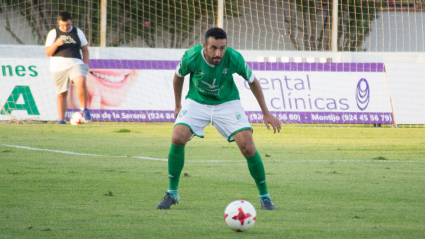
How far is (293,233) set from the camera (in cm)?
374

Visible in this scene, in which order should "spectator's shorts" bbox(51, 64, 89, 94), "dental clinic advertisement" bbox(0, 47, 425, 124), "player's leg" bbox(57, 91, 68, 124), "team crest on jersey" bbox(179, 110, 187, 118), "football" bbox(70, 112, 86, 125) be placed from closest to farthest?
"team crest on jersey" bbox(179, 110, 187, 118), "spectator's shorts" bbox(51, 64, 89, 94), "player's leg" bbox(57, 91, 68, 124), "football" bbox(70, 112, 86, 125), "dental clinic advertisement" bbox(0, 47, 425, 124)

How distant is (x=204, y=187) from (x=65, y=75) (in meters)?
7.41

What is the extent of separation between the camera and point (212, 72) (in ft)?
16.1

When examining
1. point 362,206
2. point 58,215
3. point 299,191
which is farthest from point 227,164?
point 58,215

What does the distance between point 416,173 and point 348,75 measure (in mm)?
7191

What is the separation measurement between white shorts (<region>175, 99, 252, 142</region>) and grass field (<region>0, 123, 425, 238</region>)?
0.60 m

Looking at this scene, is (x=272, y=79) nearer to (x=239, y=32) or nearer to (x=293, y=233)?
(x=239, y=32)

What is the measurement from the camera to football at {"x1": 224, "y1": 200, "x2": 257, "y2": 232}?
150 inches

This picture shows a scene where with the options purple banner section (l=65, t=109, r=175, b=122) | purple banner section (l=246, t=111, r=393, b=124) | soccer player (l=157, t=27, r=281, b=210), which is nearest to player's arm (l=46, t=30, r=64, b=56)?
purple banner section (l=65, t=109, r=175, b=122)

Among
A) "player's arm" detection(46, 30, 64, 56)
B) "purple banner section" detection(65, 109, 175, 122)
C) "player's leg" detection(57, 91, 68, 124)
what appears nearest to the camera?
"player's arm" detection(46, 30, 64, 56)

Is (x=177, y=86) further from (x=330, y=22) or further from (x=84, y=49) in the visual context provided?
(x=330, y=22)

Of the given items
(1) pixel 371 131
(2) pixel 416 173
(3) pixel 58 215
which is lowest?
(1) pixel 371 131

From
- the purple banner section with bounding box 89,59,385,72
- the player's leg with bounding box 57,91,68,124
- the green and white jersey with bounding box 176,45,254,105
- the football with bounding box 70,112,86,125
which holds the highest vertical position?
the green and white jersey with bounding box 176,45,254,105

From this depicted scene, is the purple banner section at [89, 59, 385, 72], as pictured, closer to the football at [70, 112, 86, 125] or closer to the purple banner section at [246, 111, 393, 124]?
the purple banner section at [246, 111, 393, 124]
